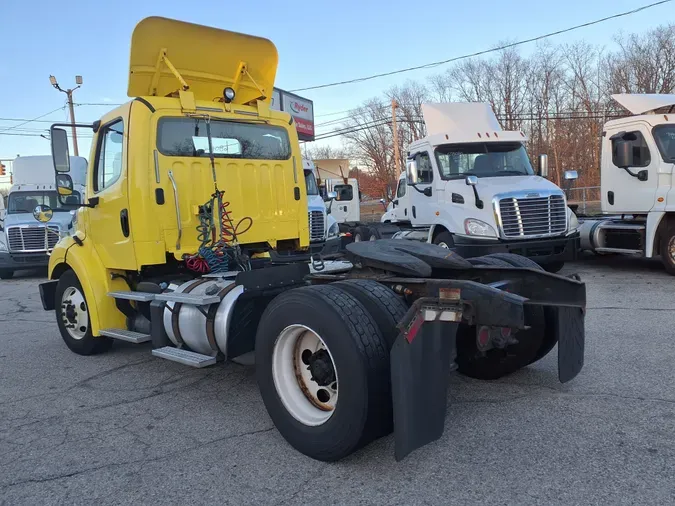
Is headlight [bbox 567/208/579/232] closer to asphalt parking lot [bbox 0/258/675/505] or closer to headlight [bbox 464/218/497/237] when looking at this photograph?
headlight [bbox 464/218/497/237]

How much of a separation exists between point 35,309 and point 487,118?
9.43m

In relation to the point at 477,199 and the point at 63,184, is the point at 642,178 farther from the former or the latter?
the point at 63,184

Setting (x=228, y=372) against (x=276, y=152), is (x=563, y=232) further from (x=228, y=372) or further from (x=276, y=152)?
(x=228, y=372)

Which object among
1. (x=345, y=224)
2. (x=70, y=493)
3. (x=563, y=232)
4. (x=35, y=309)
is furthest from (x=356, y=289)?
(x=345, y=224)

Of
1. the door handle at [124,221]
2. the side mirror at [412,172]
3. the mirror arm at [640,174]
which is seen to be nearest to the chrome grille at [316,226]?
the side mirror at [412,172]

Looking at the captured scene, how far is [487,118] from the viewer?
11.0 m

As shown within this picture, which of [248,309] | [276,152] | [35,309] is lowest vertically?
[35,309]

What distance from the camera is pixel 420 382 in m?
2.83

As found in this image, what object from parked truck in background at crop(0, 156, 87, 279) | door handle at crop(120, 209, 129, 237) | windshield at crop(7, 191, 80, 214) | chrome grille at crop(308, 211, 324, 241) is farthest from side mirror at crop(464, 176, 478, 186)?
windshield at crop(7, 191, 80, 214)

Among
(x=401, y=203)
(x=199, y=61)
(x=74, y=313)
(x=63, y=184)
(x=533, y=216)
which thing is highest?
(x=199, y=61)

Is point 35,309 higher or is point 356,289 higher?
point 356,289

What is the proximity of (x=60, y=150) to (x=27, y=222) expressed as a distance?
36.5 feet

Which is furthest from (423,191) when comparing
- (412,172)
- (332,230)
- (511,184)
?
(332,230)

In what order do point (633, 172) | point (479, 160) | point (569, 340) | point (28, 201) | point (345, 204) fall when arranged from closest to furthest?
point (569, 340), point (633, 172), point (479, 160), point (28, 201), point (345, 204)
